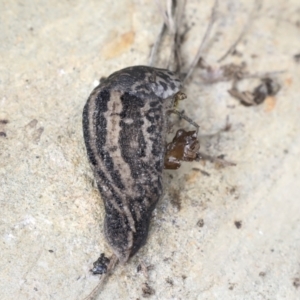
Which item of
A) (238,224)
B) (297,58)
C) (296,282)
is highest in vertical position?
(297,58)

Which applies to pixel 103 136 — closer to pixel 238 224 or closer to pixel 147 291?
pixel 147 291

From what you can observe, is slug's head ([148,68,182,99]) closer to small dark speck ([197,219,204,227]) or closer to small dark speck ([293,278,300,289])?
small dark speck ([197,219,204,227])

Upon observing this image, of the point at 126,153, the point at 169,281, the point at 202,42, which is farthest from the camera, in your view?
the point at 202,42

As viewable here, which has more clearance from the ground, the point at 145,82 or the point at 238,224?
the point at 145,82

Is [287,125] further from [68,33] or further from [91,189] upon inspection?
[68,33]

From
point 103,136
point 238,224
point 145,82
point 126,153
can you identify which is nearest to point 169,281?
point 238,224

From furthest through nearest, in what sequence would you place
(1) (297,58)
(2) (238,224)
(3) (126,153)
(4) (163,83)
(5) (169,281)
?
1. (1) (297,58)
2. (2) (238,224)
3. (4) (163,83)
4. (5) (169,281)
5. (3) (126,153)

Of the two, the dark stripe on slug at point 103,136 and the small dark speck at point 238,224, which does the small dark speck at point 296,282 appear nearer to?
the small dark speck at point 238,224
